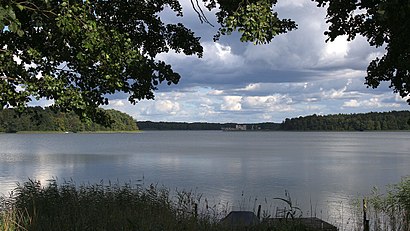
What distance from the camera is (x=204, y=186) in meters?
37.2

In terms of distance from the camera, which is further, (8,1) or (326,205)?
(326,205)

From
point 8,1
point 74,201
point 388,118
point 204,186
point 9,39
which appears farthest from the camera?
point 388,118

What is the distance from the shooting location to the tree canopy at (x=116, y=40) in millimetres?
8352

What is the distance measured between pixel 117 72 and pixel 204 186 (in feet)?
91.2

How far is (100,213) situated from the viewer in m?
12.7

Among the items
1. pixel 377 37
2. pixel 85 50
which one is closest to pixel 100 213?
pixel 85 50

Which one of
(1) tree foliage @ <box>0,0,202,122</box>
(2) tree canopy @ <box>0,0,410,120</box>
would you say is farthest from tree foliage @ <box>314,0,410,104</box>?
(1) tree foliage @ <box>0,0,202,122</box>

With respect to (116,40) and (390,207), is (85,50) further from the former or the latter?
(390,207)

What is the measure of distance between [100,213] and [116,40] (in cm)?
538

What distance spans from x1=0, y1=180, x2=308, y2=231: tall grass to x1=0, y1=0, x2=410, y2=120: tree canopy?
289 centimetres

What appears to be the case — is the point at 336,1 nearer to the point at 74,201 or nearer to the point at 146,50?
the point at 146,50

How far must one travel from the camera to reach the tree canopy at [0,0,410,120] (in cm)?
835

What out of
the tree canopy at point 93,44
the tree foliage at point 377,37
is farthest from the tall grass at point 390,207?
the tree canopy at point 93,44

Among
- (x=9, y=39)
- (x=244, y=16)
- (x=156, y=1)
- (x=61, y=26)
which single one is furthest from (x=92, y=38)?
(x=156, y=1)
